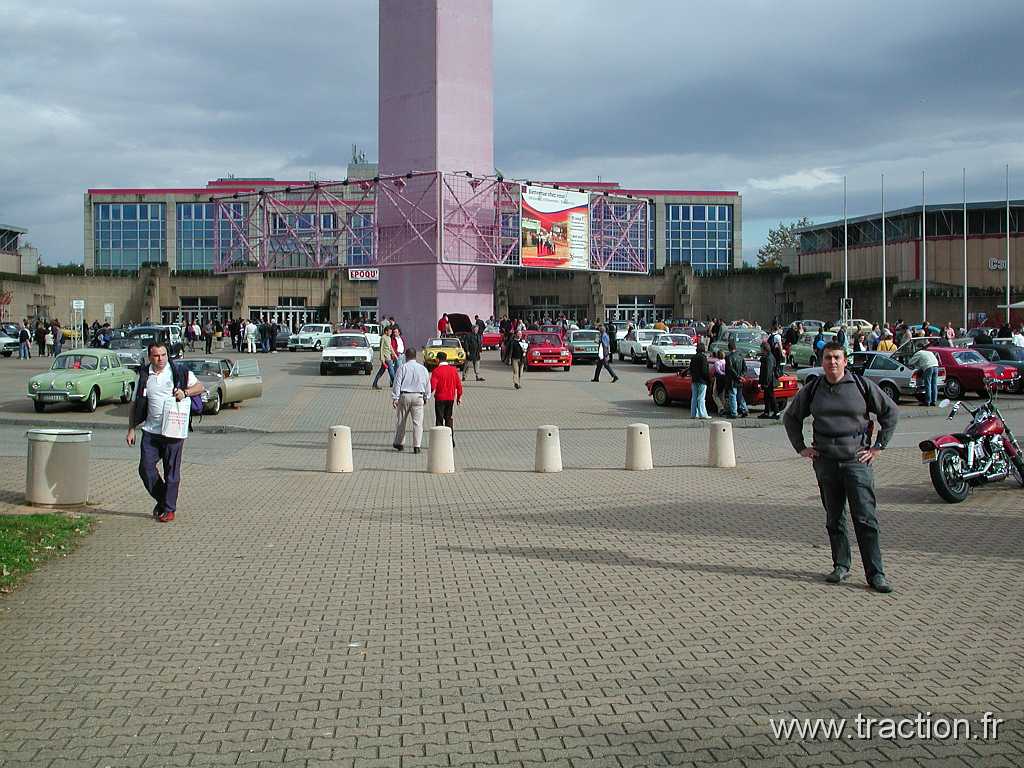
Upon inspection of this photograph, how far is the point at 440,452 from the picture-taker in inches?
607

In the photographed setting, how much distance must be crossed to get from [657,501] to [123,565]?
614 centimetres

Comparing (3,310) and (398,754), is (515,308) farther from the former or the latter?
(398,754)

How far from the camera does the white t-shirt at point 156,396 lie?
36.4ft

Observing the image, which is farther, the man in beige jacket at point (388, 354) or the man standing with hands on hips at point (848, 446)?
the man in beige jacket at point (388, 354)

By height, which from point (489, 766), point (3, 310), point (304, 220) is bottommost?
point (489, 766)

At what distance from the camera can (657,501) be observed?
1256 cm

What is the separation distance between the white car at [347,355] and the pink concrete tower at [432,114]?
15.9m

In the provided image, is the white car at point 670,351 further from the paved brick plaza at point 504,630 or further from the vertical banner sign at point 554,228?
the paved brick plaza at point 504,630

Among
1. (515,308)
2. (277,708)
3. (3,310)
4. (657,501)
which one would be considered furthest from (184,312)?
(277,708)

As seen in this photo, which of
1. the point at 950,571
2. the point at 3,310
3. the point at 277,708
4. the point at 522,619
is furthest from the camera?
the point at 3,310

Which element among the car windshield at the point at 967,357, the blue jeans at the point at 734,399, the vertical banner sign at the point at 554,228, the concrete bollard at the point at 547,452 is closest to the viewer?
the concrete bollard at the point at 547,452

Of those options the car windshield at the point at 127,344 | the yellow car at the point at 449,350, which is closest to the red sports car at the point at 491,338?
the yellow car at the point at 449,350

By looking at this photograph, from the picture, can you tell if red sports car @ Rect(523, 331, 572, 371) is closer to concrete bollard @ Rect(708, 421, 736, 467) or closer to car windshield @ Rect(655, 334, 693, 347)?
car windshield @ Rect(655, 334, 693, 347)

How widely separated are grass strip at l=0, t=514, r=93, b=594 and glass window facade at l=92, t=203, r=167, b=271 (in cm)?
8422
